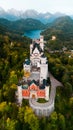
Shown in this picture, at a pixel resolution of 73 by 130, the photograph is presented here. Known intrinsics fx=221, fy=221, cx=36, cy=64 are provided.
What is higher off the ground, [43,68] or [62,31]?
[43,68]

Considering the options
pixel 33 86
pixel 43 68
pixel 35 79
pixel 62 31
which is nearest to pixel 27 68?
pixel 35 79

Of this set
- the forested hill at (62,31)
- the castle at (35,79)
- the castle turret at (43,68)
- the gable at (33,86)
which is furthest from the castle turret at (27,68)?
the forested hill at (62,31)

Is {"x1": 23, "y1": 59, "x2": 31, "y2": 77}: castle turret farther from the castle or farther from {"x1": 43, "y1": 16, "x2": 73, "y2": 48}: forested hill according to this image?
{"x1": 43, "y1": 16, "x2": 73, "y2": 48}: forested hill

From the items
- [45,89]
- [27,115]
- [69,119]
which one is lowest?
[69,119]

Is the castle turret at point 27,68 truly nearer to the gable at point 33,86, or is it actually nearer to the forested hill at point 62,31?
the gable at point 33,86

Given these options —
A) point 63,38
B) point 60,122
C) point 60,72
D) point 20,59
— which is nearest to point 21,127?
point 60,122

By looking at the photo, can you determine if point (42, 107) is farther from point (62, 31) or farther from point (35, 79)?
point (62, 31)

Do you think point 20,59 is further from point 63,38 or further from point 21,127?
point 63,38

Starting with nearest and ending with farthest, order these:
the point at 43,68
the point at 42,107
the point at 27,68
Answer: the point at 42,107 → the point at 43,68 → the point at 27,68
